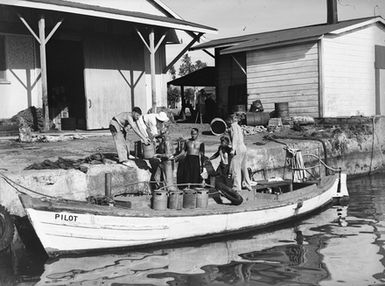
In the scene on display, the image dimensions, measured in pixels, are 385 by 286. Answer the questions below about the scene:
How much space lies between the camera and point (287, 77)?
20594 millimetres

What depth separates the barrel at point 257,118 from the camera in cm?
1934

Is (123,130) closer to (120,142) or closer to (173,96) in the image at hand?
(120,142)

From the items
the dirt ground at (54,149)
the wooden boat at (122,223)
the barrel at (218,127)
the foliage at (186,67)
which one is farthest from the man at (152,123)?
the foliage at (186,67)

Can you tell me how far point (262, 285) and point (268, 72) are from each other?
14913 millimetres

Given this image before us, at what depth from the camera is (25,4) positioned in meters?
14.1

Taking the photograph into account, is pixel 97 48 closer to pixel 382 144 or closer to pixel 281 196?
pixel 281 196

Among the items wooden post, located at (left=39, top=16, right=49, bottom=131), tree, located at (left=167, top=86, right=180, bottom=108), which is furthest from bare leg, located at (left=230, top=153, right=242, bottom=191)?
tree, located at (left=167, top=86, right=180, bottom=108)

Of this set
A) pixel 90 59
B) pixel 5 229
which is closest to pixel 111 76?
pixel 90 59

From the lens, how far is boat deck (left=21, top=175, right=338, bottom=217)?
28.2 feet

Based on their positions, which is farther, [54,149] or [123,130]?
[54,149]

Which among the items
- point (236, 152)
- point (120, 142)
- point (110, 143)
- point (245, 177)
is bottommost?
point (245, 177)

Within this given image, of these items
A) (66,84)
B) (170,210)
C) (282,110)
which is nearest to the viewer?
(170,210)

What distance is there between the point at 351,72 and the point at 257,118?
4.57 metres

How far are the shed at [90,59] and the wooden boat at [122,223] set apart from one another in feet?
24.2
